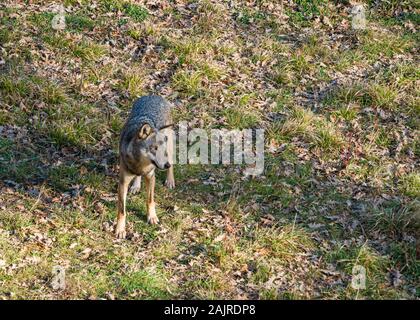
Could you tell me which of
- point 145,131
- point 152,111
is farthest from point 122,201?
point 152,111

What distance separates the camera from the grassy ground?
714cm

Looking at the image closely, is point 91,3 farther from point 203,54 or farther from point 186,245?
point 186,245

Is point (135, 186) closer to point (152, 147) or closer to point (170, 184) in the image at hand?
point (170, 184)

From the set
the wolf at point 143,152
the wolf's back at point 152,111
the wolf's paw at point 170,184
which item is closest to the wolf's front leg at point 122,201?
the wolf at point 143,152

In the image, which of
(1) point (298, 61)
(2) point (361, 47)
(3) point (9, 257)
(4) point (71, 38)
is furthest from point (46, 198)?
(2) point (361, 47)

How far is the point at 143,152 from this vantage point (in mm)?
7148

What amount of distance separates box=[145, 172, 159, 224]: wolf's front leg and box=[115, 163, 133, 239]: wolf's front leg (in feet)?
0.81

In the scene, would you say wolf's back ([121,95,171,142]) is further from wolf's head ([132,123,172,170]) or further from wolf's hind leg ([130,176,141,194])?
wolf's hind leg ([130,176,141,194])

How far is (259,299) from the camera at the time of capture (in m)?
6.81

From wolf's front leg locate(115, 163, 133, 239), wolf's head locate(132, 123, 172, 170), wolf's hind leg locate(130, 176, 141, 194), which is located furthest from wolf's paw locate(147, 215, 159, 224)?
wolf's head locate(132, 123, 172, 170)

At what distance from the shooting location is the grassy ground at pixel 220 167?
7.14 meters

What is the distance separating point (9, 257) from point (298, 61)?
6577 mm

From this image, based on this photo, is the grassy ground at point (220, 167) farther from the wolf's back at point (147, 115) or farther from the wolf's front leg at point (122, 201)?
the wolf's back at point (147, 115)

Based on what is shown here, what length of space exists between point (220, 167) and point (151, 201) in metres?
1.69
